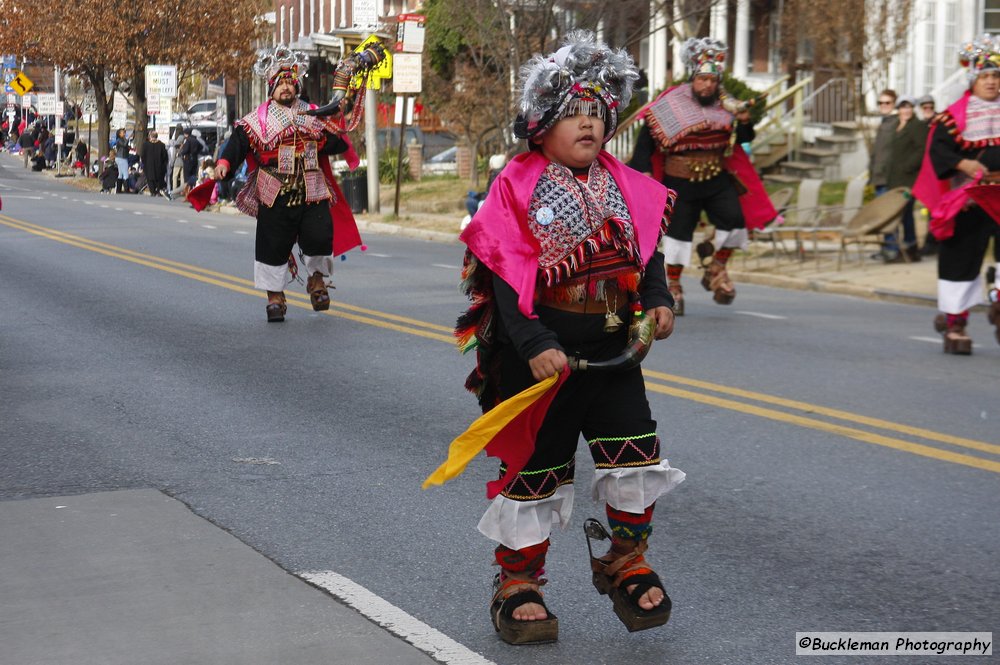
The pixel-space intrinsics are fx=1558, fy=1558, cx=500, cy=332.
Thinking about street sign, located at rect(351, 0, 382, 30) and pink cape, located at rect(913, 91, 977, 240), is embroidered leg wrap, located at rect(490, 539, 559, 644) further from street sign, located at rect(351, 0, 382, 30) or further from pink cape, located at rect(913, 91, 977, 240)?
street sign, located at rect(351, 0, 382, 30)

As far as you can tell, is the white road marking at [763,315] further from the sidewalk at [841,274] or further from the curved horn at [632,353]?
the curved horn at [632,353]

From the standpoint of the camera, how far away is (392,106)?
1890 inches

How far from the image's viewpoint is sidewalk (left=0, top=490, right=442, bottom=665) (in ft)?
15.4

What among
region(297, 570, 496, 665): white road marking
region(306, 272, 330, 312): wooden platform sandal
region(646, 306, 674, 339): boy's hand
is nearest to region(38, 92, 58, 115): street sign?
region(306, 272, 330, 312): wooden platform sandal

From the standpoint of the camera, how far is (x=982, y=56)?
10.5m

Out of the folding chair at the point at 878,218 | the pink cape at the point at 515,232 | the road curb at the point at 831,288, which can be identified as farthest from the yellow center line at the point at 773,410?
the folding chair at the point at 878,218

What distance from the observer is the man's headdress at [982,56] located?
10.5m

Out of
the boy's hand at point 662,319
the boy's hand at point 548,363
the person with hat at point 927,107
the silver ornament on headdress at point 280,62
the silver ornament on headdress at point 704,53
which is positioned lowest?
the boy's hand at point 548,363

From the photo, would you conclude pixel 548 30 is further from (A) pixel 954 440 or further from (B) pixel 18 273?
(A) pixel 954 440

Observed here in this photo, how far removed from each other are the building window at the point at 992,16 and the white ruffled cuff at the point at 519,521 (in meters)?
24.7

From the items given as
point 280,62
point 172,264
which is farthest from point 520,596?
point 172,264

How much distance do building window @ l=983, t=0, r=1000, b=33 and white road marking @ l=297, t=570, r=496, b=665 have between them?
24.6m

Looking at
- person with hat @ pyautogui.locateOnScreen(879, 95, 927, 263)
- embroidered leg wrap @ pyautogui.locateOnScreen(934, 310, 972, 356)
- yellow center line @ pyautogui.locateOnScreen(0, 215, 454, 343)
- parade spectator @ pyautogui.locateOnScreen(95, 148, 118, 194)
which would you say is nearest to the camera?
embroidered leg wrap @ pyautogui.locateOnScreen(934, 310, 972, 356)

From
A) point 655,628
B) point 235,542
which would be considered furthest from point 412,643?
point 235,542
